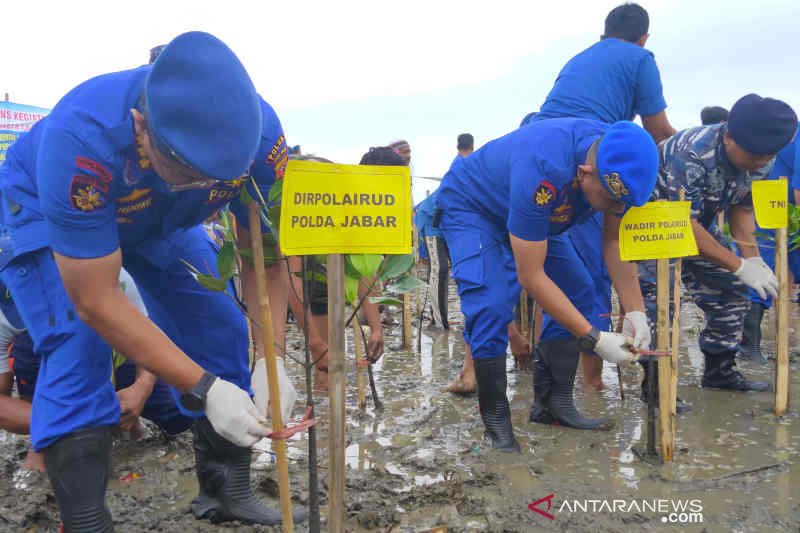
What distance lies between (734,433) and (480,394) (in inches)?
50.8

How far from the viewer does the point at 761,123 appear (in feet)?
10.5

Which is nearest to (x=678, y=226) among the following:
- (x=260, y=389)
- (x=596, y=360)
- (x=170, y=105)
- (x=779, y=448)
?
(x=779, y=448)

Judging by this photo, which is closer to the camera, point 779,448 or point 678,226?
point 678,226

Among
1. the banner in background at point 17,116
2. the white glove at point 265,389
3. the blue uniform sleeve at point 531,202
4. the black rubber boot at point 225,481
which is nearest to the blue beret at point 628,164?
the blue uniform sleeve at point 531,202

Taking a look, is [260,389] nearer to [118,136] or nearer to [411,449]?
[118,136]

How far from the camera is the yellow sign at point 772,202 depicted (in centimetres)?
317

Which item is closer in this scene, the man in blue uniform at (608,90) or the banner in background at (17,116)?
the man in blue uniform at (608,90)

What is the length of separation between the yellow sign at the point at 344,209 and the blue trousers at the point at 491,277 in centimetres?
138

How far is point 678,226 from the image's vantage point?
270 centimetres

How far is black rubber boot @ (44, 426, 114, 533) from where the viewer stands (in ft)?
5.66

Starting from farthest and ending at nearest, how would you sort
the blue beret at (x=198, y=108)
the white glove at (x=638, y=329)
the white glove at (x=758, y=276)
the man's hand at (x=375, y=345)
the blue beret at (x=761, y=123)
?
the man's hand at (x=375, y=345) < the white glove at (x=758, y=276) < the blue beret at (x=761, y=123) < the white glove at (x=638, y=329) < the blue beret at (x=198, y=108)

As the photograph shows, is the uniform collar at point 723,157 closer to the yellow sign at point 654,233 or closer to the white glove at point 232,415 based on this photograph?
the yellow sign at point 654,233

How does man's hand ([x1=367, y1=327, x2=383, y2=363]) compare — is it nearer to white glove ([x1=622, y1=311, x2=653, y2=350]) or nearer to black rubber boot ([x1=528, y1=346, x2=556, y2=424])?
black rubber boot ([x1=528, y1=346, x2=556, y2=424])

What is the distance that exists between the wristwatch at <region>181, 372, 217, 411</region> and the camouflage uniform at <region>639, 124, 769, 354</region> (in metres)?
2.69
